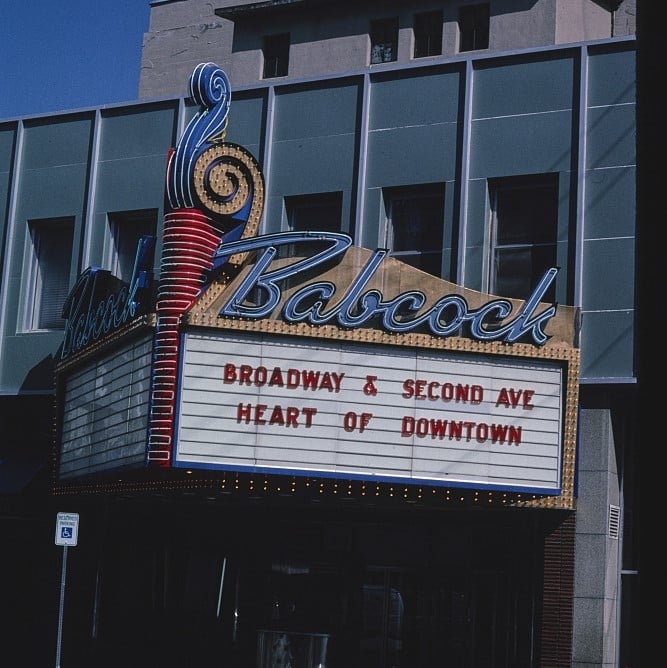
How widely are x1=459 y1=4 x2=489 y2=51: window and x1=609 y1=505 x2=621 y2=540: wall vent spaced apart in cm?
1700

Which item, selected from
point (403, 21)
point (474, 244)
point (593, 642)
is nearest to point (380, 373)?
point (474, 244)

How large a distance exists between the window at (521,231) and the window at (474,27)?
1343 cm

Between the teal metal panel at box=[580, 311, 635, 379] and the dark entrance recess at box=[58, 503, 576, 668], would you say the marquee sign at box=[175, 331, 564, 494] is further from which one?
the dark entrance recess at box=[58, 503, 576, 668]

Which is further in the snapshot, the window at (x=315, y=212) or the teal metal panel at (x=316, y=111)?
the window at (x=315, y=212)

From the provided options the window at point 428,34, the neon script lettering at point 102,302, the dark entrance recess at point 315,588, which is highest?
the window at point 428,34

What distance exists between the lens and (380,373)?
17219 millimetres

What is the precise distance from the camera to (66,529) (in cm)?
1988

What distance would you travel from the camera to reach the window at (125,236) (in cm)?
2369

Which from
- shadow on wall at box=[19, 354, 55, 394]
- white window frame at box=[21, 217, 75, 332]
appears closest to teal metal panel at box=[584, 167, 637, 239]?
white window frame at box=[21, 217, 75, 332]

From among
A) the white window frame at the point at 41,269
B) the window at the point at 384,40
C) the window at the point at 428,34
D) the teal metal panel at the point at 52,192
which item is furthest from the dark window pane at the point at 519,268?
the window at the point at 384,40

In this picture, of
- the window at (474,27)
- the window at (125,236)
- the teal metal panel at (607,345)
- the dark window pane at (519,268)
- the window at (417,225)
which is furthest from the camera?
the window at (474,27)

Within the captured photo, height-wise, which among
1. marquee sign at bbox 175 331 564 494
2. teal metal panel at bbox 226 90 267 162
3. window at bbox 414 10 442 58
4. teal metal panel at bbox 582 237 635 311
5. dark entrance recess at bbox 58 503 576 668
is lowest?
dark entrance recess at bbox 58 503 576 668

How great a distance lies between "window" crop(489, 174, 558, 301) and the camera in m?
20.1

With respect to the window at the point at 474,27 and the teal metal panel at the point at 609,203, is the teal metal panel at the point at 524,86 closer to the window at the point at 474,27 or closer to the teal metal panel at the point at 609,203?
the teal metal panel at the point at 609,203
